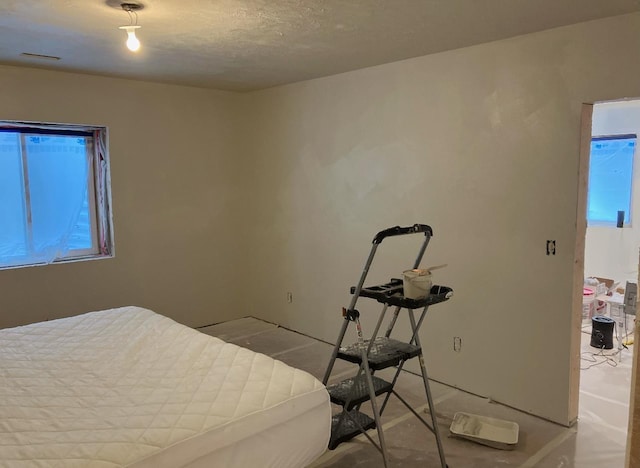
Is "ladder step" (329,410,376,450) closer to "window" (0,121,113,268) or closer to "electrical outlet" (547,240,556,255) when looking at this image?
"electrical outlet" (547,240,556,255)

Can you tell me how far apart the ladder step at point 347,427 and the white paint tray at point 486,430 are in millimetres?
638

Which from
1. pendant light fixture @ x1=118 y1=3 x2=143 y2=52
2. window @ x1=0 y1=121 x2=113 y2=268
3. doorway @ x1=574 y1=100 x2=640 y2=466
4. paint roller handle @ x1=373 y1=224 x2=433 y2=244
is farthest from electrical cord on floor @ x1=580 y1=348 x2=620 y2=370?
window @ x1=0 y1=121 x2=113 y2=268

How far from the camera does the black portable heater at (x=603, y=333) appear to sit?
4320 millimetres

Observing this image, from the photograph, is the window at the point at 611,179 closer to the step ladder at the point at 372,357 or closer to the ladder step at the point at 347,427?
the step ladder at the point at 372,357

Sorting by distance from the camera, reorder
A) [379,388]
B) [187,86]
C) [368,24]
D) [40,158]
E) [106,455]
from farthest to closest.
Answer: [187,86], [40,158], [368,24], [379,388], [106,455]

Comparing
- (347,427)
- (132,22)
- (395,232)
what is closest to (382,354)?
(347,427)

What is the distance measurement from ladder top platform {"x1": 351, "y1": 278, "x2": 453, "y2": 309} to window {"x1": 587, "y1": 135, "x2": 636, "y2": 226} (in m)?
3.42

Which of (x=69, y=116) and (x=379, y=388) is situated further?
(x=69, y=116)

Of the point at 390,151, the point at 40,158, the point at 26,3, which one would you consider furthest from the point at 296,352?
the point at 26,3

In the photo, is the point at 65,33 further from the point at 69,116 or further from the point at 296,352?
the point at 296,352

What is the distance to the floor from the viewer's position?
269cm

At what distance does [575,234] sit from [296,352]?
97.2 inches

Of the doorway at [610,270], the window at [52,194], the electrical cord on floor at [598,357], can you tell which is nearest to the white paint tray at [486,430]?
the doorway at [610,270]

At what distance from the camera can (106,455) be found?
5.27ft
